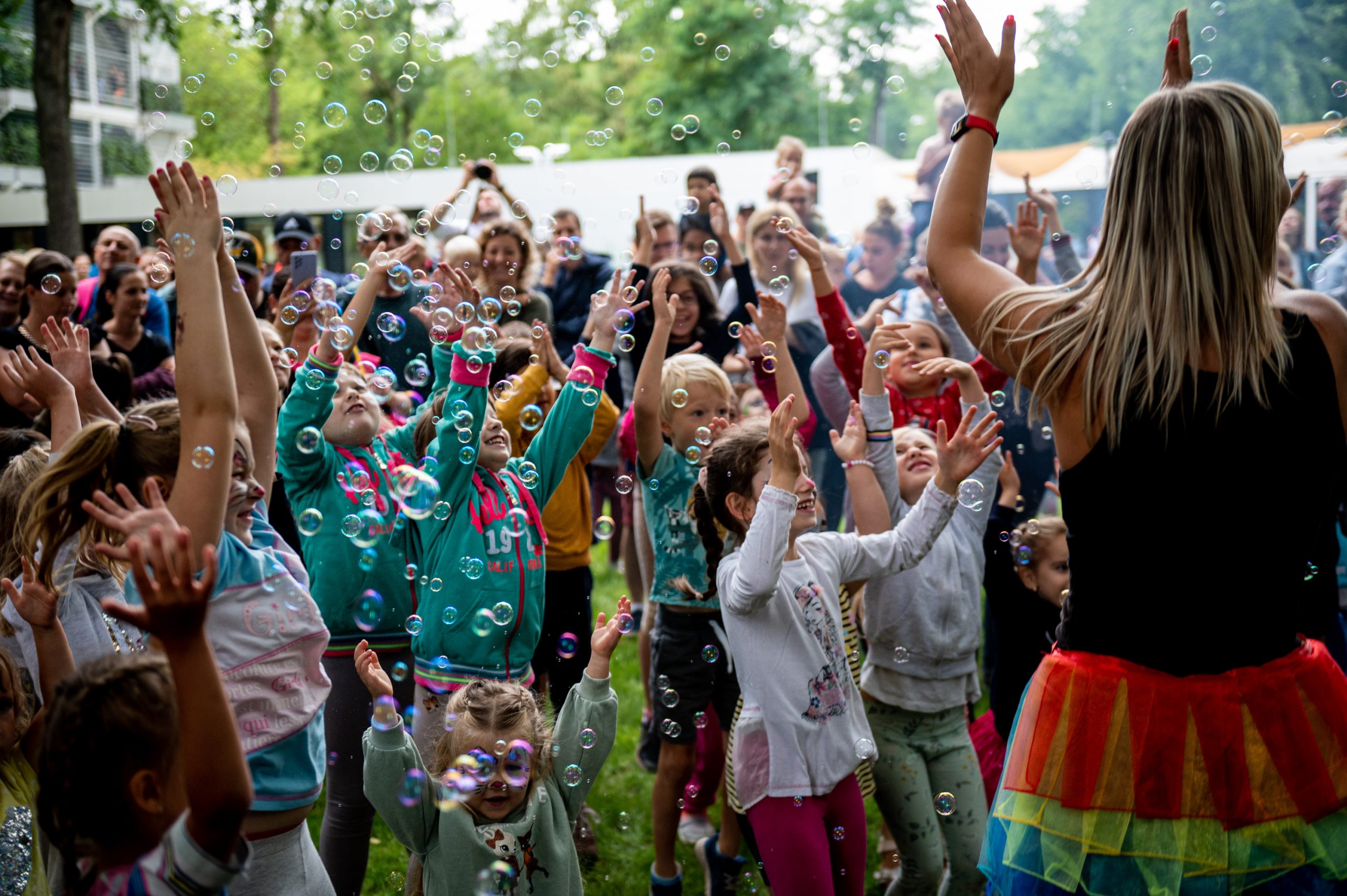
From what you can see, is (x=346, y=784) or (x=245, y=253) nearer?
(x=346, y=784)

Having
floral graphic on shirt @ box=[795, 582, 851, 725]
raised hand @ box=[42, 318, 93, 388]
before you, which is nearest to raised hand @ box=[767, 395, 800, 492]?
floral graphic on shirt @ box=[795, 582, 851, 725]

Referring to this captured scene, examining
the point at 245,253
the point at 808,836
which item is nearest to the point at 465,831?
the point at 808,836

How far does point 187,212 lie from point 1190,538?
1.88 m

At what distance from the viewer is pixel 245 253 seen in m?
6.08

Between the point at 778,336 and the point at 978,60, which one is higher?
the point at 978,60

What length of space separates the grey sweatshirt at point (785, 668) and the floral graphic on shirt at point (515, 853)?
58cm

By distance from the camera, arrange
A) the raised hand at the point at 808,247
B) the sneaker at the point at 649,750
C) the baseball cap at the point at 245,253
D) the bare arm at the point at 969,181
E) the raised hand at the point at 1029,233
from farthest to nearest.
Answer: the baseball cap at the point at 245,253
the sneaker at the point at 649,750
the raised hand at the point at 808,247
the raised hand at the point at 1029,233
the bare arm at the point at 969,181

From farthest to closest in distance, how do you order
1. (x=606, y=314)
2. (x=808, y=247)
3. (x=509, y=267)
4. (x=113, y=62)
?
(x=113, y=62)
(x=509, y=267)
(x=808, y=247)
(x=606, y=314)

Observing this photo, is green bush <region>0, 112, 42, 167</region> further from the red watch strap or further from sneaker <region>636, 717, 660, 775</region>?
the red watch strap

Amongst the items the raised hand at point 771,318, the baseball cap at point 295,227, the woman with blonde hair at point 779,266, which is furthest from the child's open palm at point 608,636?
the baseball cap at point 295,227

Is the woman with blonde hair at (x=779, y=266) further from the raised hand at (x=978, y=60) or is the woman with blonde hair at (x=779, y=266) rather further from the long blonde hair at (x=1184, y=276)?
the long blonde hair at (x=1184, y=276)

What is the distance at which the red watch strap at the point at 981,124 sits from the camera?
1.92 meters

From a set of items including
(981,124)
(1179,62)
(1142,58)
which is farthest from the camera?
(1142,58)

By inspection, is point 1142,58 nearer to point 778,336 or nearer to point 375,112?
point 375,112
